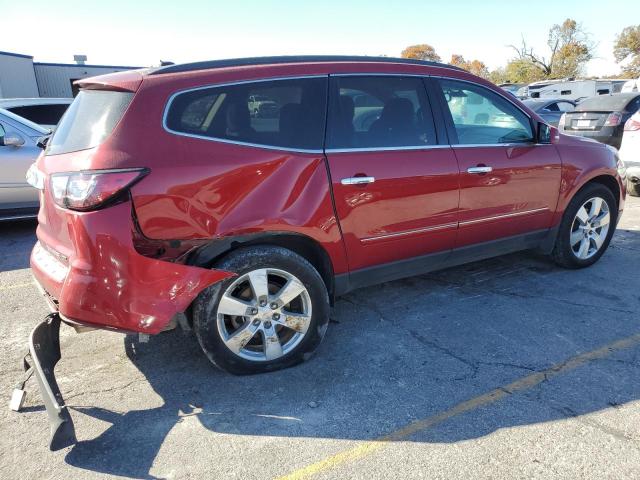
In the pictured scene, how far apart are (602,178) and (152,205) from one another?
421cm

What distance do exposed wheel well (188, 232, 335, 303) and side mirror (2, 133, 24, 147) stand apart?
4.61 m

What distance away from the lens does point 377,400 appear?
284cm

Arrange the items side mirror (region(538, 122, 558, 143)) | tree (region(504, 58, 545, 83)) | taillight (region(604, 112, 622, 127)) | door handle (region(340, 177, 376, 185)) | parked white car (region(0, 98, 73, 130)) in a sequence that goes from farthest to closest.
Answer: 1. tree (region(504, 58, 545, 83))
2. taillight (region(604, 112, 622, 127))
3. parked white car (region(0, 98, 73, 130))
4. side mirror (region(538, 122, 558, 143))
5. door handle (region(340, 177, 376, 185))

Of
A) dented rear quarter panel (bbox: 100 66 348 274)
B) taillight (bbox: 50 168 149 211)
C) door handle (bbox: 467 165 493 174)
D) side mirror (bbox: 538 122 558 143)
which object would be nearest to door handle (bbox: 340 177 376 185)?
dented rear quarter panel (bbox: 100 66 348 274)

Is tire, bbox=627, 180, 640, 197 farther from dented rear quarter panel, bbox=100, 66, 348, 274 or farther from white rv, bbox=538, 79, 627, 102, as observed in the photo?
white rv, bbox=538, 79, 627, 102

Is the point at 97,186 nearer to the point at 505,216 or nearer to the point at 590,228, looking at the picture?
the point at 505,216

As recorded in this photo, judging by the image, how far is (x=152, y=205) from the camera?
103 inches

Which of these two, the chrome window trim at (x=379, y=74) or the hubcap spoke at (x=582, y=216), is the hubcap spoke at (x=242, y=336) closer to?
the chrome window trim at (x=379, y=74)

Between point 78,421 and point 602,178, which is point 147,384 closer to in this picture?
point 78,421

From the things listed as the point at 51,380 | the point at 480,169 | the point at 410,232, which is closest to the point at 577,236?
the point at 480,169

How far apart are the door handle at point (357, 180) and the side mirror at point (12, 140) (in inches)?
192

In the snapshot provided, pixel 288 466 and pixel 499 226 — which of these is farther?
pixel 499 226

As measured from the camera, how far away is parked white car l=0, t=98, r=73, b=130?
26.8 feet

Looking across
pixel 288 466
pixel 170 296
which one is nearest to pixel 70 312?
pixel 170 296
